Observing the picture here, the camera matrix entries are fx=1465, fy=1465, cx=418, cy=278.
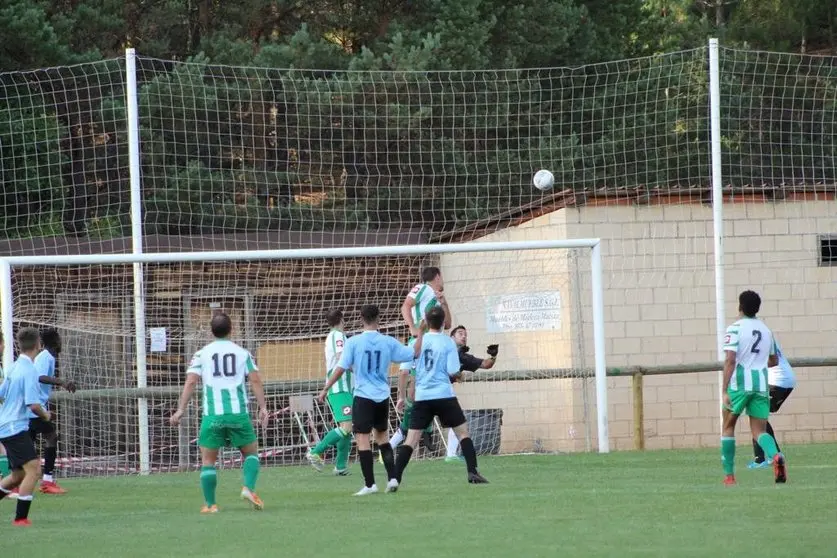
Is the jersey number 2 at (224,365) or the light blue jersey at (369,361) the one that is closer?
the jersey number 2 at (224,365)

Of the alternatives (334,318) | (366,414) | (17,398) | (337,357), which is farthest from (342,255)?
(17,398)

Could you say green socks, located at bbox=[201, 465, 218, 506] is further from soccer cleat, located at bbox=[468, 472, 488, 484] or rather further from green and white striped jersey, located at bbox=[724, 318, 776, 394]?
green and white striped jersey, located at bbox=[724, 318, 776, 394]

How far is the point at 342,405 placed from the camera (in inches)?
628

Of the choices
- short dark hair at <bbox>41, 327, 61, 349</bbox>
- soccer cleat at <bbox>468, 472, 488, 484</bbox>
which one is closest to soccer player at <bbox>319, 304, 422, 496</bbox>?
soccer cleat at <bbox>468, 472, 488, 484</bbox>

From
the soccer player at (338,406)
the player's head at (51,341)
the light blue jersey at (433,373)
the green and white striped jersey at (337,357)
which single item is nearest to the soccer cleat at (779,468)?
the light blue jersey at (433,373)

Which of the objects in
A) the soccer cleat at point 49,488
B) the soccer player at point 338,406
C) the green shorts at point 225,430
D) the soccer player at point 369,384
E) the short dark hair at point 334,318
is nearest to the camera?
the green shorts at point 225,430

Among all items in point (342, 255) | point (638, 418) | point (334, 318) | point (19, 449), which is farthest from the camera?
point (638, 418)

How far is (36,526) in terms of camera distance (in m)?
11.5

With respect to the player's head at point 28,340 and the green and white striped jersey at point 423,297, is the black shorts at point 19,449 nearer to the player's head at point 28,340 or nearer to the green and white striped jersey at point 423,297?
the player's head at point 28,340

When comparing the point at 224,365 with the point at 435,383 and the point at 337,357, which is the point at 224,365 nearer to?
the point at 435,383

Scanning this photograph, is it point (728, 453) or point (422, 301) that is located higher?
point (422, 301)

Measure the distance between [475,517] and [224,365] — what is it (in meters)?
2.45

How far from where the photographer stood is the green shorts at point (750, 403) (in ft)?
42.0

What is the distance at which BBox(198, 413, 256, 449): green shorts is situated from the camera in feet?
38.1
